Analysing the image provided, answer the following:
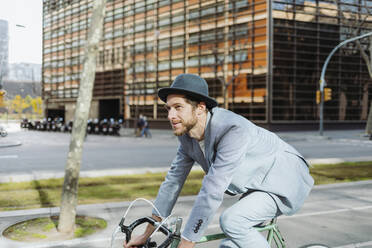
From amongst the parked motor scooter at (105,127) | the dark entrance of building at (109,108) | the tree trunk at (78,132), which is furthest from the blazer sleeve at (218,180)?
the dark entrance of building at (109,108)

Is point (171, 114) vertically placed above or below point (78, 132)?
above

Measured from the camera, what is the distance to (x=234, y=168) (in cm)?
214

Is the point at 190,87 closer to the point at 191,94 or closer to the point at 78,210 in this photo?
the point at 191,94

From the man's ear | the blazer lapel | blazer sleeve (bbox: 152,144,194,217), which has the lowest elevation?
blazer sleeve (bbox: 152,144,194,217)

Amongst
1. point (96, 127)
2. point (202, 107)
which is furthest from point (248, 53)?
point (202, 107)

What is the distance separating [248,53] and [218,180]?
3607cm

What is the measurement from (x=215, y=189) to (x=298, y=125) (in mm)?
36145

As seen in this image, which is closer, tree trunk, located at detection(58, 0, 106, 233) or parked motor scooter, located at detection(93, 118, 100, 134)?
tree trunk, located at detection(58, 0, 106, 233)

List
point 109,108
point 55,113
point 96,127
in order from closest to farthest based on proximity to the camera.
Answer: point 96,127 < point 109,108 < point 55,113

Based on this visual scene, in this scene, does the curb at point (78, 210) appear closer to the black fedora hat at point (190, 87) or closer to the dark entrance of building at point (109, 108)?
the black fedora hat at point (190, 87)

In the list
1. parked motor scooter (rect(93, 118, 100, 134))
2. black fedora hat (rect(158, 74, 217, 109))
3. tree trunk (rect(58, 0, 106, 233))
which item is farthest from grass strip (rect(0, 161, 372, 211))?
parked motor scooter (rect(93, 118, 100, 134))

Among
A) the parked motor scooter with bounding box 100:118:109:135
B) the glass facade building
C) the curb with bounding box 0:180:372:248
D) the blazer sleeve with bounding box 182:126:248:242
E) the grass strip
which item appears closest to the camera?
the blazer sleeve with bounding box 182:126:248:242

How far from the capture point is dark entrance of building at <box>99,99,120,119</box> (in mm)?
55500

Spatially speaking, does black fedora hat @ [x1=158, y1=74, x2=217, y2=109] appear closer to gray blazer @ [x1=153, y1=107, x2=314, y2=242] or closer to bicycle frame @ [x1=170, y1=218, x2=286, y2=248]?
gray blazer @ [x1=153, y1=107, x2=314, y2=242]
